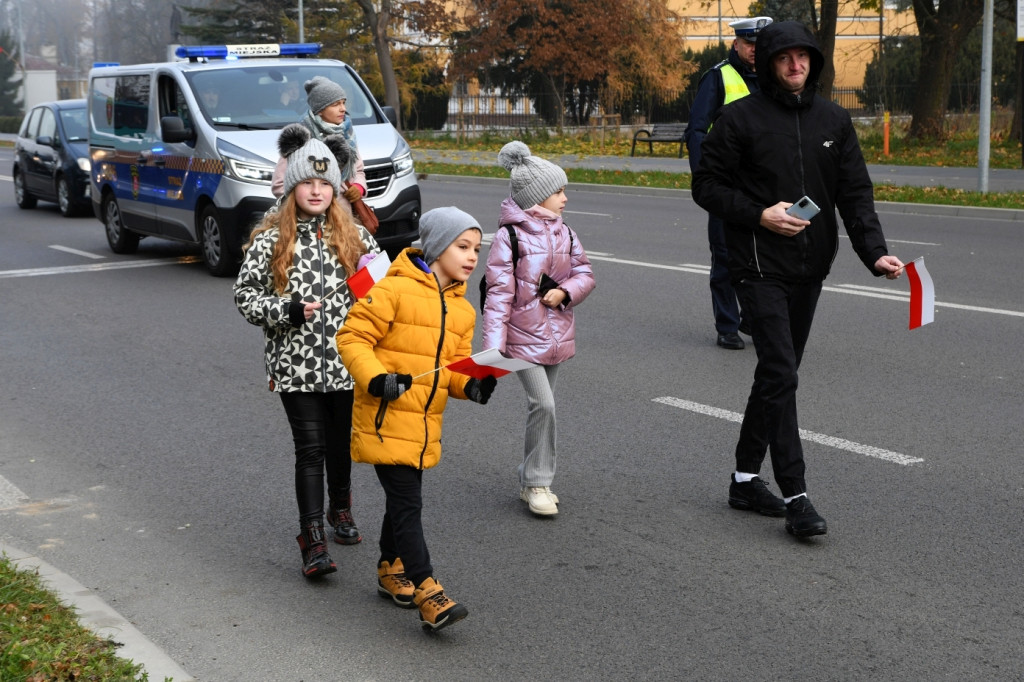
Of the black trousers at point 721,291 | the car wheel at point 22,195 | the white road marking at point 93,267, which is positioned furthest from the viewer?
the car wheel at point 22,195

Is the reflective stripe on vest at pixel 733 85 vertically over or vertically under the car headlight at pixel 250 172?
over

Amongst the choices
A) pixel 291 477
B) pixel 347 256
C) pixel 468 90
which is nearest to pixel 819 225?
pixel 347 256

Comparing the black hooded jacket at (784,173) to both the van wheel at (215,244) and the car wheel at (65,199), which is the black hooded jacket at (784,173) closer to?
the van wheel at (215,244)

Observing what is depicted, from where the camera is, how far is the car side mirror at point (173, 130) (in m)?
12.2

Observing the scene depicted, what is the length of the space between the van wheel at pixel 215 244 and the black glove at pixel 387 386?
8706mm

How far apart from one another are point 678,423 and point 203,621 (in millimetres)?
3156

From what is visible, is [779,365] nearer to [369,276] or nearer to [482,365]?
[482,365]

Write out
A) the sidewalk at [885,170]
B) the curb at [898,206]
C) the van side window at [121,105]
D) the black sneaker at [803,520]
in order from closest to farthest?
the black sneaker at [803,520] → the van side window at [121,105] → the curb at [898,206] → the sidewalk at [885,170]

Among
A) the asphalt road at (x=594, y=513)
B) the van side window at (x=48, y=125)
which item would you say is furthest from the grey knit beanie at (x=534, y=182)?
the van side window at (x=48, y=125)

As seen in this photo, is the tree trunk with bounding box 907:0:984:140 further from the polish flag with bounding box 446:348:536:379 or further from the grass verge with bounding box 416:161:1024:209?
the polish flag with bounding box 446:348:536:379

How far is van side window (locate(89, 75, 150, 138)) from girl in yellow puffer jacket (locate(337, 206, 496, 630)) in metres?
→ 10.4

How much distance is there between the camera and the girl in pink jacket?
203 inches

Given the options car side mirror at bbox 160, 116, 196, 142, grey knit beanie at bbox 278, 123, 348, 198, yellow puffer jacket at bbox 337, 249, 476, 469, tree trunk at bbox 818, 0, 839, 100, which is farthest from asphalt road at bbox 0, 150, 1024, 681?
tree trunk at bbox 818, 0, 839, 100

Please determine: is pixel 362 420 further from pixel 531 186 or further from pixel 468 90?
pixel 468 90
